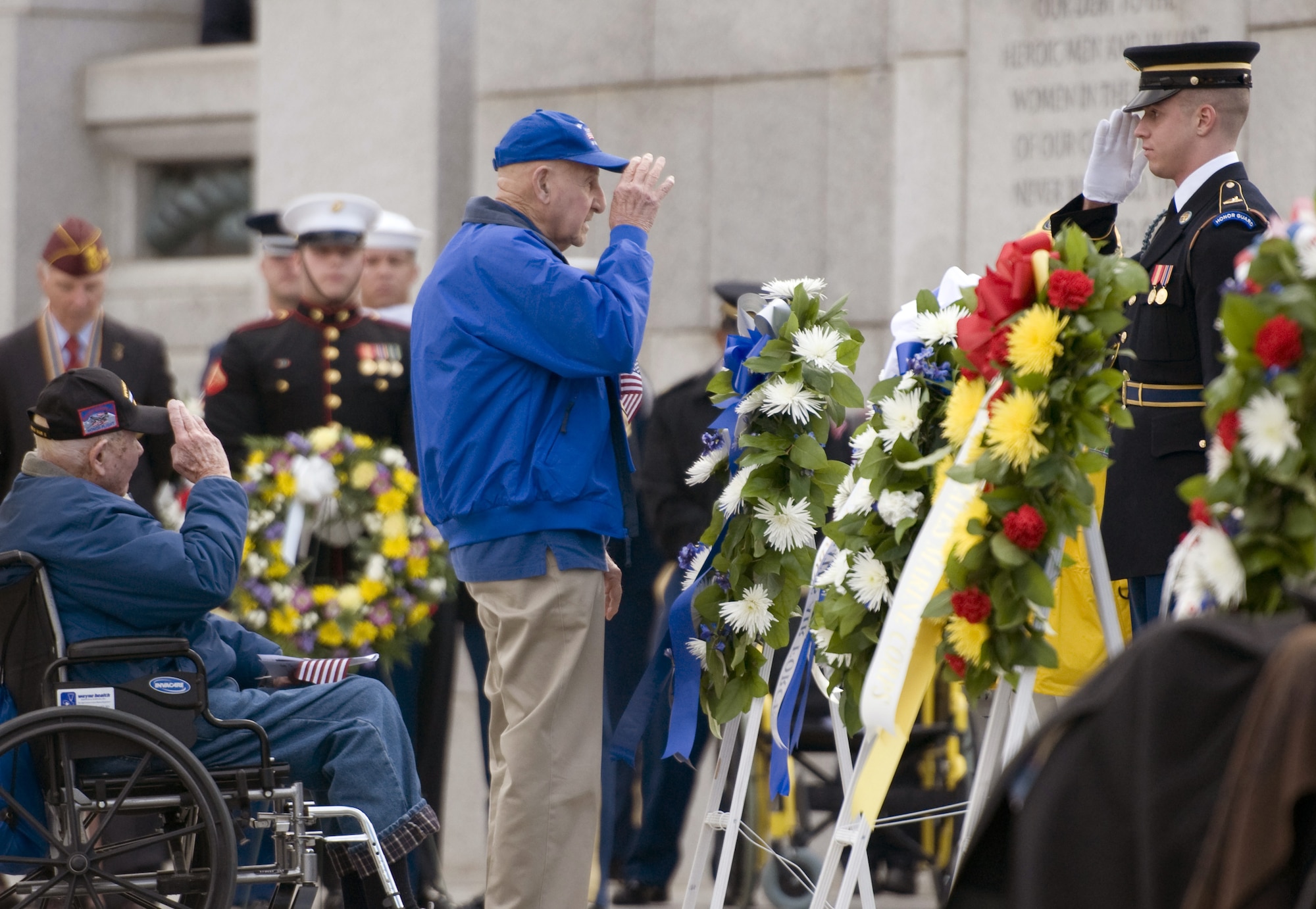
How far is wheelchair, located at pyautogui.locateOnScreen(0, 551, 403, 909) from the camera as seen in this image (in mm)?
4148

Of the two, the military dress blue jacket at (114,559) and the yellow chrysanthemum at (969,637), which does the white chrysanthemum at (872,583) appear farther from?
the military dress blue jacket at (114,559)

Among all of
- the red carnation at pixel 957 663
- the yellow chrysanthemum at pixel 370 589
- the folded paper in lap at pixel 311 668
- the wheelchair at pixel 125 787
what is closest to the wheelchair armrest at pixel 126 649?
the wheelchair at pixel 125 787

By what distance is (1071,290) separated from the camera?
11.8 feet

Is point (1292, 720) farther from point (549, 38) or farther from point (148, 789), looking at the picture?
point (549, 38)

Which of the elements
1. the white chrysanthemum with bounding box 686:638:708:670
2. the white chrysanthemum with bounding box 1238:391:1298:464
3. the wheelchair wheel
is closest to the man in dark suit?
the wheelchair wheel

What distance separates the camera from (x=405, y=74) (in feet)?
30.0

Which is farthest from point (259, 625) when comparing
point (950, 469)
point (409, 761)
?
point (950, 469)

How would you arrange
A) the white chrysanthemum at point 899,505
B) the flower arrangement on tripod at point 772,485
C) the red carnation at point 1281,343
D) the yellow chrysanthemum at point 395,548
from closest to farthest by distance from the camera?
the red carnation at point 1281,343, the white chrysanthemum at point 899,505, the flower arrangement on tripod at point 772,485, the yellow chrysanthemum at point 395,548

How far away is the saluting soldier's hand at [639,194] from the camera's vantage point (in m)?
4.45

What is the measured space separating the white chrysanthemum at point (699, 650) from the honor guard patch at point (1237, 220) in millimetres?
1546

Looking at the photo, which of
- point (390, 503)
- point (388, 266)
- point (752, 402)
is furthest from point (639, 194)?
point (388, 266)

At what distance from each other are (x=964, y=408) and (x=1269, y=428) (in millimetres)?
1053

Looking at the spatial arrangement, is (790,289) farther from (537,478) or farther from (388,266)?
(388,266)

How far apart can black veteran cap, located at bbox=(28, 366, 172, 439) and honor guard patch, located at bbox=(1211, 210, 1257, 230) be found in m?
2.60
